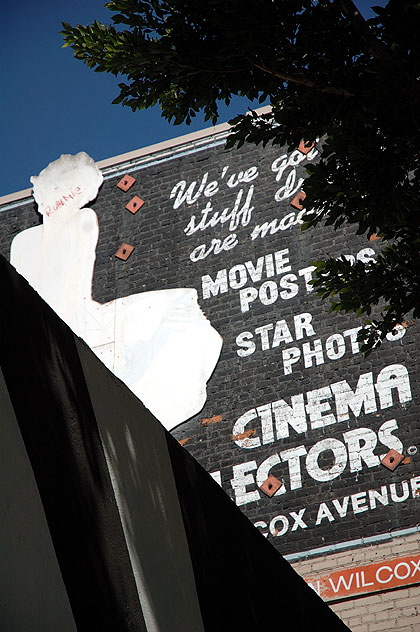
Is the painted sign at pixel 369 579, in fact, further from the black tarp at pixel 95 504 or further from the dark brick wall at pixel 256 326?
the black tarp at pixel 95 504

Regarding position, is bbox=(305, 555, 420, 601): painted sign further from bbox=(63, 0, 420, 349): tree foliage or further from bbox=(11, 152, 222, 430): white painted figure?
bbox=(63, 0, 420, 349): tree foliage

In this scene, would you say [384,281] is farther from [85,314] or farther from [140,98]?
[85,314]

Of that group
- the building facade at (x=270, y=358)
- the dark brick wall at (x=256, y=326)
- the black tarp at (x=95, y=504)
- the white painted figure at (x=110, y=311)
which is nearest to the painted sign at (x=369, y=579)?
the building facade at (x=270, y=358)

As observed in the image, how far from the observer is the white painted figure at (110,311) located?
1370 centimetres

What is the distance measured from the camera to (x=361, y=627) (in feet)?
36.6

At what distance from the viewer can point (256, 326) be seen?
1373 centimetres

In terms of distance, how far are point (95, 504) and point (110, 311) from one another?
10.7 m

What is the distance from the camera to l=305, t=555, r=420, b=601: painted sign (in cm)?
1124

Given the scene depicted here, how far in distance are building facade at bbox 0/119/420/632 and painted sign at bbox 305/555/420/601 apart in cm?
1

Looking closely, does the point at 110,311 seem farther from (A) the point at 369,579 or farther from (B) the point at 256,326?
(A) the point at 369,579

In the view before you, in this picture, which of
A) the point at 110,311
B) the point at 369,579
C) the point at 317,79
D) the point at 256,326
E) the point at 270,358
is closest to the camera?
the point at 317,79

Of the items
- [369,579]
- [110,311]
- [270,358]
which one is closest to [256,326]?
[270,358]

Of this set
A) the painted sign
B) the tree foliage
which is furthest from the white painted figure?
the tree foliage

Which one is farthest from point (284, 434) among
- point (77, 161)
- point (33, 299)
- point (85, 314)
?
point (33, 299)
